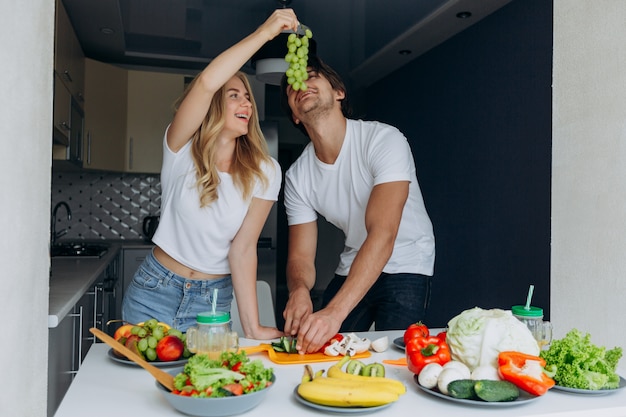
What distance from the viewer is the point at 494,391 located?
112 cm

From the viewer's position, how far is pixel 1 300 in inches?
36.5

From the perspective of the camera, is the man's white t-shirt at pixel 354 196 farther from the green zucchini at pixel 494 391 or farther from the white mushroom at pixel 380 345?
the green zucchini at pixel 494 391

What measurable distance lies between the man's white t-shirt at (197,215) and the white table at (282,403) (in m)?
0.73

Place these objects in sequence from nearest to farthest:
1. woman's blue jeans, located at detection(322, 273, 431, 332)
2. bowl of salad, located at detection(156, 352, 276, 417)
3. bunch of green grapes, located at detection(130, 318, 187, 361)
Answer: bowl of salad, located at detection(156, 352, 276, 417), bunch of green grapes, located at detection(130, 318, 187, 361), woman's blue jeans, located at detection(322, 273, 431, 332)

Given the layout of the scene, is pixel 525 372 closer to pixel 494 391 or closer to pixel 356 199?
pixel 494 391

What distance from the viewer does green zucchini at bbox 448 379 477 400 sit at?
114 centimetres

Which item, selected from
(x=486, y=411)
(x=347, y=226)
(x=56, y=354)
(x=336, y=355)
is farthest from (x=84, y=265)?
(x=486, y=411)

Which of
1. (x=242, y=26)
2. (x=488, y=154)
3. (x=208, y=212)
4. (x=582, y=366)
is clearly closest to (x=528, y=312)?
(x=582, y=366)

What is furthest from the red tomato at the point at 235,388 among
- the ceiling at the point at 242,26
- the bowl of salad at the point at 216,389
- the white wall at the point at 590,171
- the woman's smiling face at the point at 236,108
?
the ceiling at the point at 242,26

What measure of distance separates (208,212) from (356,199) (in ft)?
2.08

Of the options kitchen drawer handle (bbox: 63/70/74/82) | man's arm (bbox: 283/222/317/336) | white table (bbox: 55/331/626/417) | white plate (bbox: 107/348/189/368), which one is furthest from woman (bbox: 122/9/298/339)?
kitchen drawer handle (bbox: 63/70/74/82)

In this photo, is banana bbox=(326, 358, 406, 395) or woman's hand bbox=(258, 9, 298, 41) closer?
banana bbox=(326, 358, 406, 395)

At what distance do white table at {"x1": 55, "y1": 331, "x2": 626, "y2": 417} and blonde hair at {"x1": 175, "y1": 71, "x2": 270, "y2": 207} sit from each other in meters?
0.76

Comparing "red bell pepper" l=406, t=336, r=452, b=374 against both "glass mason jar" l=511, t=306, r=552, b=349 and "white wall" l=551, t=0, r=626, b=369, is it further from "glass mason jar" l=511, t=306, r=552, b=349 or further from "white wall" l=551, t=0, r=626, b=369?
"white wall" l=551, t=0, r=626, b=369
